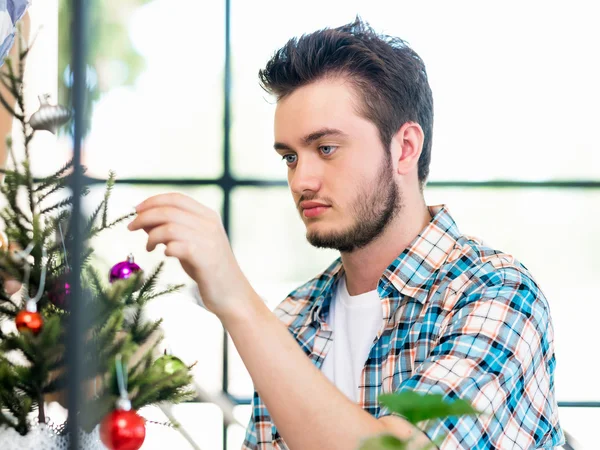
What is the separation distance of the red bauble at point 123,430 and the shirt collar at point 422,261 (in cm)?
49

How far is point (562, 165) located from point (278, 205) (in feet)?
2.77

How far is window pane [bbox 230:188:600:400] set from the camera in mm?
2074

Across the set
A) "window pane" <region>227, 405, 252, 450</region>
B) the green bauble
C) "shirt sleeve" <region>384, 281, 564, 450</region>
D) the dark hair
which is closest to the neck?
the dark hair

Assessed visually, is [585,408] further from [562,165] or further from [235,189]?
[235,189]

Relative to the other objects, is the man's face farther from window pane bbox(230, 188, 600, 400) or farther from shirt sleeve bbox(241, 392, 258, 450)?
window pane bbox(230, 188, 600, 400)

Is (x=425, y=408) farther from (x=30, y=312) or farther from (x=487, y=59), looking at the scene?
(x=487, y=59)

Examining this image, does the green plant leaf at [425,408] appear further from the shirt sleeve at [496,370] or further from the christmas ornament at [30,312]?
the christmas ornament at [30,312]

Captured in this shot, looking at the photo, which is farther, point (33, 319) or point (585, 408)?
point (585, 408)

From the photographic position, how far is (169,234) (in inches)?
27.6

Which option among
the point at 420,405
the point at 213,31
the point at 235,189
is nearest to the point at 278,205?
the point at 235,189

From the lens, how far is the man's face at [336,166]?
1192mm

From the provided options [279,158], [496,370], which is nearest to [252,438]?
[496,370]

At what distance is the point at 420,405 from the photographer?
28 centimetres

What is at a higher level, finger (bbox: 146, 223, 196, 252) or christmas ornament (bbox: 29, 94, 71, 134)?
christmas ornament (bbox: 29, 94, 71, 134)
